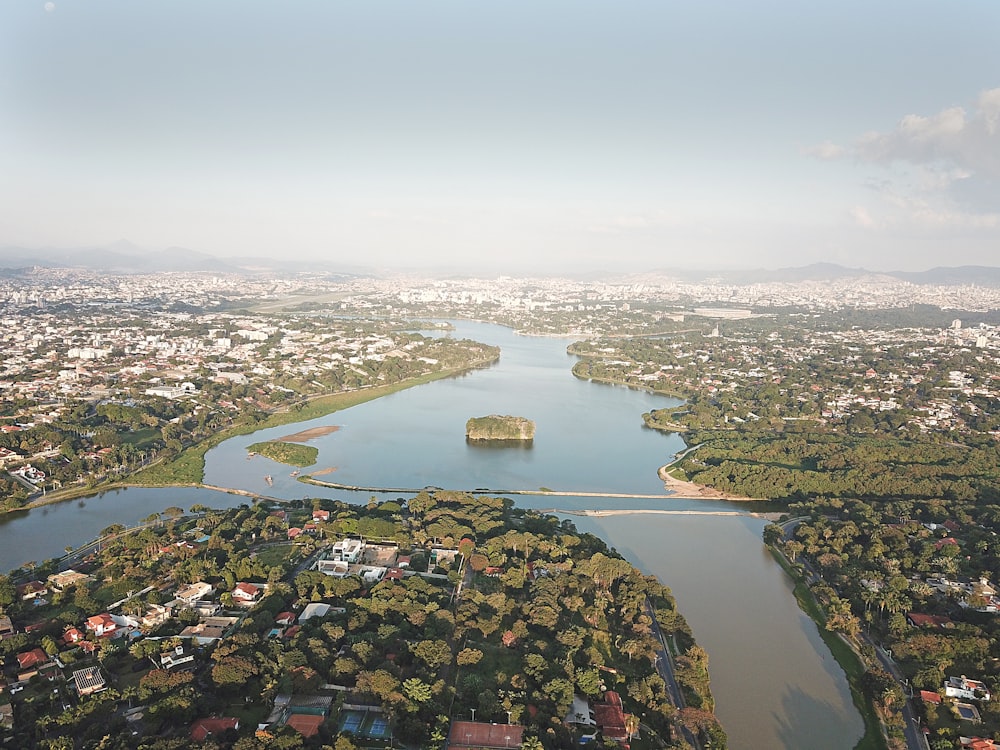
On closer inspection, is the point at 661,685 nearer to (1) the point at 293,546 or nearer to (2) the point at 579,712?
(2) the point at 579,712

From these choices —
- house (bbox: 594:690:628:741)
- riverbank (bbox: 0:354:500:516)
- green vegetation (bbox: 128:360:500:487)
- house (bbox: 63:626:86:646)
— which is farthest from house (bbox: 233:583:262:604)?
green vegetation (bbox: 128:360:500:487)

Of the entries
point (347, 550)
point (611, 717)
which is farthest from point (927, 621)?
point (347, 550)

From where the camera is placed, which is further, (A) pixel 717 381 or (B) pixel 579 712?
(A) pixel 717 381

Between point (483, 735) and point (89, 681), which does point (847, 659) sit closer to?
point (483, 735)

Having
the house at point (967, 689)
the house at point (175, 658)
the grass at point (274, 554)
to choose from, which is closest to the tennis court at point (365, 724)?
the house at point (175, 658)

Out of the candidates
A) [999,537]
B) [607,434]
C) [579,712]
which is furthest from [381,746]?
[607,434]
